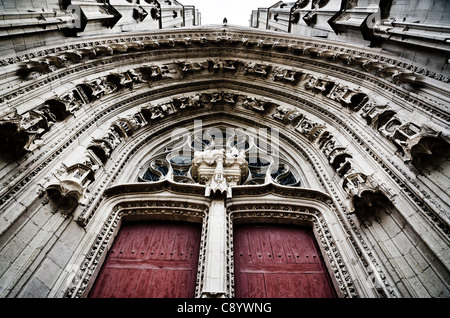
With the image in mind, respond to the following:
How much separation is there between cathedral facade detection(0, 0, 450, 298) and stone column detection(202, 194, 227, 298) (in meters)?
0.03

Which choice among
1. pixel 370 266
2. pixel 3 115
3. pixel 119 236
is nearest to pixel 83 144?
pixel 3 115

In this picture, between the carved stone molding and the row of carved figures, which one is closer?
the carved stone molding

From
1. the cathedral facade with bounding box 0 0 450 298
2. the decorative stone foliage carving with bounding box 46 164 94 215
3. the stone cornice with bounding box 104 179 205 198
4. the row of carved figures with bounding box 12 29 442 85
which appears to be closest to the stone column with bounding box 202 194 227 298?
the cathedral facade with bounding box 0 0 450 298

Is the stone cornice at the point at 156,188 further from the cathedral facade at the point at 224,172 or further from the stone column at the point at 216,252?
the stone column at the point at 216,252

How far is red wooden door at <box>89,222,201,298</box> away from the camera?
12.4 feet

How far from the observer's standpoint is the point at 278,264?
167 inches

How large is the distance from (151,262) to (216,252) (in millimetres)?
1131

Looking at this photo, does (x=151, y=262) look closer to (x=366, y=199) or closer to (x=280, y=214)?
(x=280, y=214)

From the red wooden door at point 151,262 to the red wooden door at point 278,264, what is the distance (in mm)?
804

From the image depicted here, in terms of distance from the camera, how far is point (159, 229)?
15.8 feet

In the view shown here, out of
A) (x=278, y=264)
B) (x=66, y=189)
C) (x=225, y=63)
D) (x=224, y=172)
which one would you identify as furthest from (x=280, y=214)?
(x=225, y=63)

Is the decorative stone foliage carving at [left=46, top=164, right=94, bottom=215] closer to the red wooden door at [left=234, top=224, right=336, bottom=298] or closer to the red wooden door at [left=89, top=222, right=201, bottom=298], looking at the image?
the red wooden door at [left=89, top=222, right=201, bottom=298]

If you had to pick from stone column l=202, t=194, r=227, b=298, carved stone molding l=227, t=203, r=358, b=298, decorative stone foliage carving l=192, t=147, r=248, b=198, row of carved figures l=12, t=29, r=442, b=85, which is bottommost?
stone column l=202, t=194, r=227, b=298
